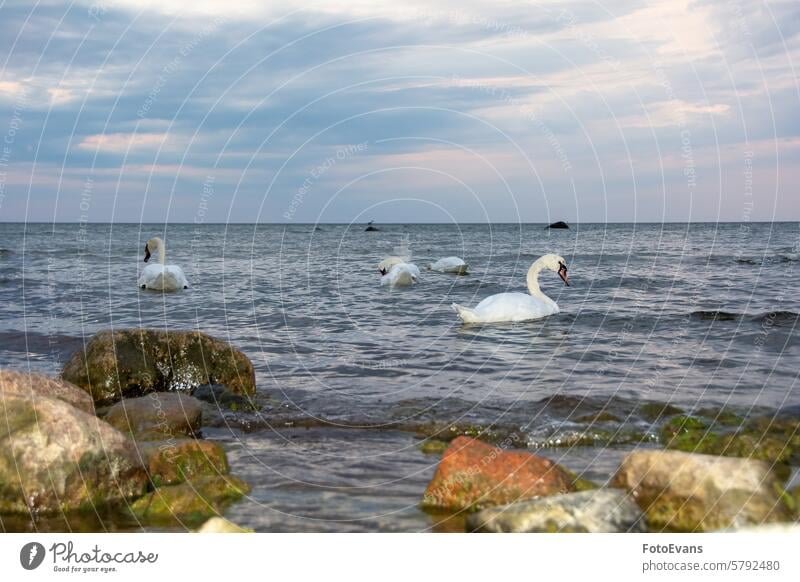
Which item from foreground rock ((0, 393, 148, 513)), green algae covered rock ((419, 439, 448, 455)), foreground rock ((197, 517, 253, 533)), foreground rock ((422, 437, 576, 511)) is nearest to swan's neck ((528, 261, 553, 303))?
green algae covered rock ((419, 439, 448, 455))

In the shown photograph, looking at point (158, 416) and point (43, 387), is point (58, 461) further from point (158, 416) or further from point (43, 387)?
point (158, 416)

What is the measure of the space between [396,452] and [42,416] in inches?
126

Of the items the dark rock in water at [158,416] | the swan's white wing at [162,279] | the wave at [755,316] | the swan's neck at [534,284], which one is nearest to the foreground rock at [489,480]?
the dark rock in water at [158,416]

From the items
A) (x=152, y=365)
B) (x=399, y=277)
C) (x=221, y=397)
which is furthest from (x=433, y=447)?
(x=399, y=277)

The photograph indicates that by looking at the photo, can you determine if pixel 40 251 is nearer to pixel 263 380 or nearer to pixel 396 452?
pixel 263 380

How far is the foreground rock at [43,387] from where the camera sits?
23.6 ft

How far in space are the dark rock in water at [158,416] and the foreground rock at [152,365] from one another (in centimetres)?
160

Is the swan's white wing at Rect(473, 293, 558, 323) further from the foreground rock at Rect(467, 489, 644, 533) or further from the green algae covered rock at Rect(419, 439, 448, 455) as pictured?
the foreground rock at Rect(467, 489, 644, 533)

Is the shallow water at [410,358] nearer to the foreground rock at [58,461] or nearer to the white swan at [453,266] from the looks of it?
the foreground rock at [58,461]

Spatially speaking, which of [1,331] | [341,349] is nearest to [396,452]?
[341,349]

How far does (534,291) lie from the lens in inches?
708

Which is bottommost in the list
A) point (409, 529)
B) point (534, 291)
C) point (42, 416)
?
point (409, 529)

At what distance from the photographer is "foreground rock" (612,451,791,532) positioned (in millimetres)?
5328

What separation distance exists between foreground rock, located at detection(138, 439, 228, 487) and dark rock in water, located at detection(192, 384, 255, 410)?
259 centimetres
